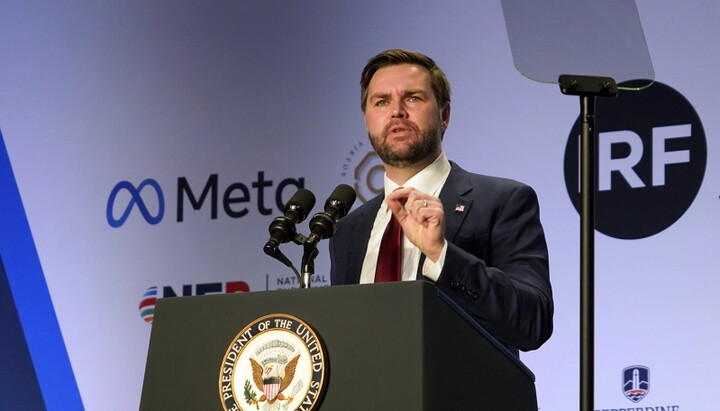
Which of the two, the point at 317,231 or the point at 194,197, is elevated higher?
the point at 194,197

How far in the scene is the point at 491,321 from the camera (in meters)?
2.24

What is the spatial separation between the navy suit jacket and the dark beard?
9 centimetres

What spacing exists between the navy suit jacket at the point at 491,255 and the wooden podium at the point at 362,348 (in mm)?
187

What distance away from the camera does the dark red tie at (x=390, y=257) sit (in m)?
2.60

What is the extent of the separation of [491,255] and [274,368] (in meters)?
0.97

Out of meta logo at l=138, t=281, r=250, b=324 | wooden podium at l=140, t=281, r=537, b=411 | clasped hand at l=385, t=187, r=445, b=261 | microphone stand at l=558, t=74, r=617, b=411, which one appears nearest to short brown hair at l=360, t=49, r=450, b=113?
microphone stand at l=558, t=74, r=617, b=411

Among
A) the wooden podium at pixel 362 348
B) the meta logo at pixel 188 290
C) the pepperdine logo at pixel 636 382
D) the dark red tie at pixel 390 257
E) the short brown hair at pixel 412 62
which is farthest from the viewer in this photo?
the meta logo at pixel 188 290

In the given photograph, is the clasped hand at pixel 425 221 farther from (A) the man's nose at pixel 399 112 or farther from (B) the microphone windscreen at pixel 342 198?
(A) the man's nose at pixel 399 112

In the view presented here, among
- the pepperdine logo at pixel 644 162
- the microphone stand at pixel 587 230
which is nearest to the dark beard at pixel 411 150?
the microphone stand at pixel 587 230

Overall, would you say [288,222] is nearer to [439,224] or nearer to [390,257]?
[439,224]

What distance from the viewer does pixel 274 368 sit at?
5.88ft

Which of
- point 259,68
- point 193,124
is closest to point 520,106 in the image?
point 259,68

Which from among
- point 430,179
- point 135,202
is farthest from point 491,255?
point 135,202

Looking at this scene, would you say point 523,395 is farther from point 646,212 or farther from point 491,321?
point 646,212
